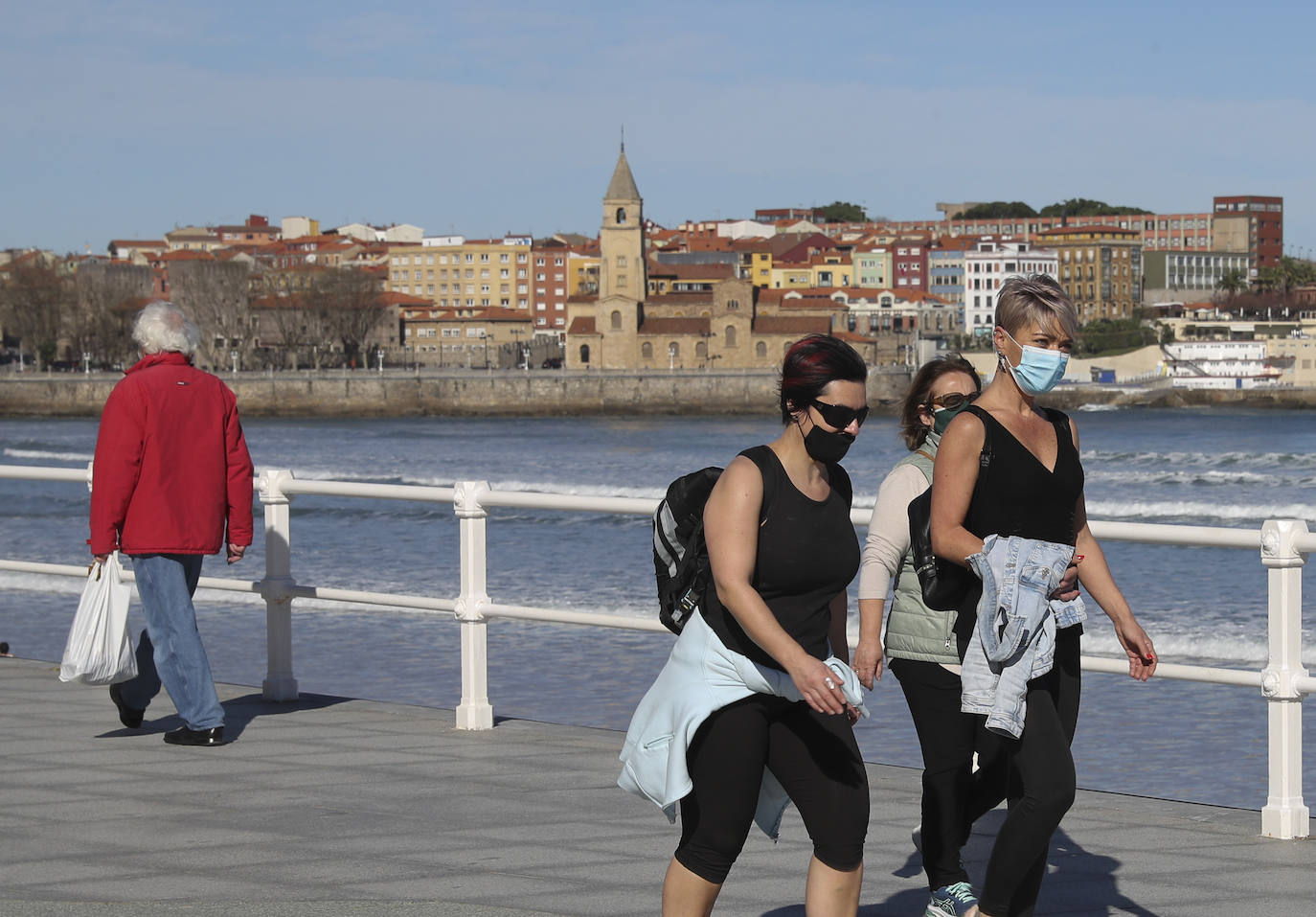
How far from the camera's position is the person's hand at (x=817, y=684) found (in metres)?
2.57

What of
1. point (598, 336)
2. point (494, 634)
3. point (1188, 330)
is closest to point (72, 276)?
point (598, 336)

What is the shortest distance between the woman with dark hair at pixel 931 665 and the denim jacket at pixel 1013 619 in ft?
0.72

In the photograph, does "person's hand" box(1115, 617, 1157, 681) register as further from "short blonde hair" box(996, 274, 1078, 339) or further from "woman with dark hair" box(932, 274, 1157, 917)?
"short blonde hair" box(996, 274, 1078, 339)

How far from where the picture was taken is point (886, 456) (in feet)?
160

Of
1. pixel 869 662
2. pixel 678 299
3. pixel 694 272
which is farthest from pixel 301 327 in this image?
pixel 869 662

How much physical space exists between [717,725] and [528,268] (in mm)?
145988

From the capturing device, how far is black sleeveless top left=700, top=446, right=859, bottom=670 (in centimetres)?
267

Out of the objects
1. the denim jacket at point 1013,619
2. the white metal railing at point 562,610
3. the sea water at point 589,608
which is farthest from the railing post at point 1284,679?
the sea water at point 589,608

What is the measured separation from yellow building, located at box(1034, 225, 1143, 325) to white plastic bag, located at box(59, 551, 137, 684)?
5689 inches

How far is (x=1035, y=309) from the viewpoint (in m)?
2.93

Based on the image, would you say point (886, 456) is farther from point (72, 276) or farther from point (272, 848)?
point (72, 276)

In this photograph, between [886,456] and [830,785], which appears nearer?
[830,785]

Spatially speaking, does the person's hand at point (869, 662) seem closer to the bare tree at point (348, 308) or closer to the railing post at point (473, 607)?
the railing post at point (473, 607)

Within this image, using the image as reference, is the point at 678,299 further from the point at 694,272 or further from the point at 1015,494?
the point at 1015,494
